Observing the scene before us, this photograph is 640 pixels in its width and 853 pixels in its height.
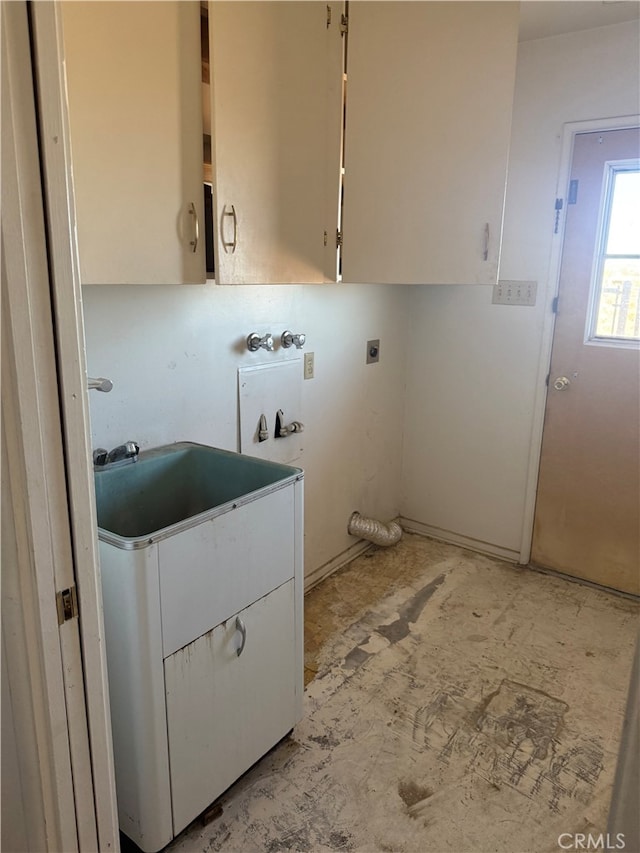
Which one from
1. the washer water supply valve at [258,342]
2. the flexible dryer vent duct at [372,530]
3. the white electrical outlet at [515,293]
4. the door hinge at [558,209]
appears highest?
the door hinge at [558,209]

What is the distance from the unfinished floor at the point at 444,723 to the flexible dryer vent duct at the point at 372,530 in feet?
0.72

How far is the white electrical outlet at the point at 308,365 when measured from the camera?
257cm

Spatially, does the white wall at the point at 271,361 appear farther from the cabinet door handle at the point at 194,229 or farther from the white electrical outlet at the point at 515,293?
the white electrical outlet at the point at 515,293

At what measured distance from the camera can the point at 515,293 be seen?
2.85 metres

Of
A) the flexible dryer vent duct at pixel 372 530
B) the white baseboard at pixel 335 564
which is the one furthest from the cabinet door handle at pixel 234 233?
the flexible dryer vent duct at pixel 372 530

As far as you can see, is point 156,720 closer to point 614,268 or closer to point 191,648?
point 191,648

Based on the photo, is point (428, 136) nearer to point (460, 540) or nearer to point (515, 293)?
point (515, 293)

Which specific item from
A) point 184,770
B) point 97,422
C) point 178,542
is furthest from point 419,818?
point 97,422

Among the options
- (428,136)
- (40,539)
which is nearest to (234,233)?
(428,136)

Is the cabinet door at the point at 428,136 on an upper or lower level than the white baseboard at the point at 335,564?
upper

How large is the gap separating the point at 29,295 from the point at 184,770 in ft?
4.06

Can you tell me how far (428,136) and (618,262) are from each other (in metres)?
1.27

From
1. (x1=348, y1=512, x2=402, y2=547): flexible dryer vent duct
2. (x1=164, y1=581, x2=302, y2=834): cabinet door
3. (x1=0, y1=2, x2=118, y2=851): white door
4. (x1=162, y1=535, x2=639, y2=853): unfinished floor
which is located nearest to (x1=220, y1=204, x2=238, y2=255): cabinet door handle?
(x1=0, y1=2, x2=118, y2=851): white door

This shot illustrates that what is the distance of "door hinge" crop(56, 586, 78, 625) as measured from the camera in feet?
3.15
